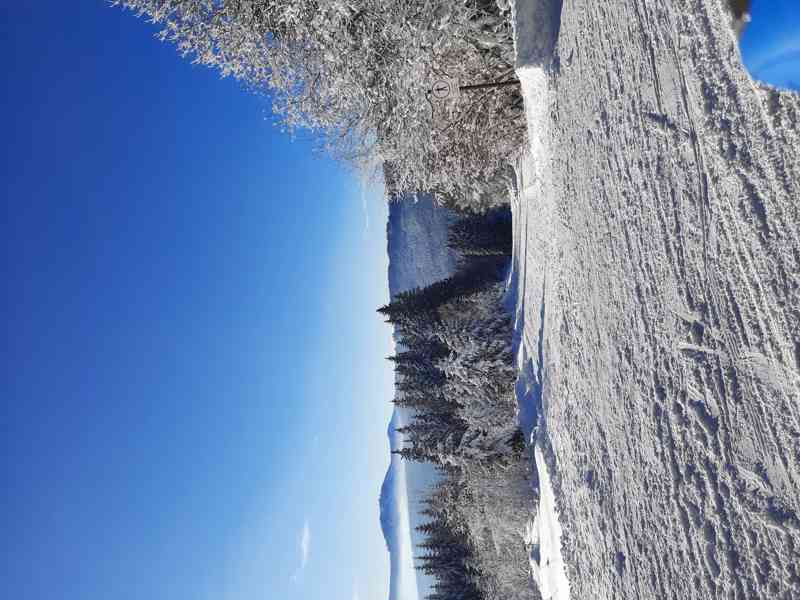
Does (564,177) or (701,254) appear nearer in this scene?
(701,254)

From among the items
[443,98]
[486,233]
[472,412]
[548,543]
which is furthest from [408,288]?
[548,543]

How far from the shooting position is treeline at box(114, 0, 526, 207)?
6.02m

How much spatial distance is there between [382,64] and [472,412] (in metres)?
5.66

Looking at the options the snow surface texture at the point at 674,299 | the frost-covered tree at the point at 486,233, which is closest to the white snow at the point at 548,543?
Result: the snow surface texture at the point at 674,299

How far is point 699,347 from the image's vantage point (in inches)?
109

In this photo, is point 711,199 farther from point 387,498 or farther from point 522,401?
point 387,498

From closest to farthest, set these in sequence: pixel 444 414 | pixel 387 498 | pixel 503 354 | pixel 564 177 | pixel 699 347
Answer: pixel 699 347
pixel 564 177
pixel 503 354
pixel 444 414
pixel 387 498

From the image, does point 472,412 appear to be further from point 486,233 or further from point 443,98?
point 443,98

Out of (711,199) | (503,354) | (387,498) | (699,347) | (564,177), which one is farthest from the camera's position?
(387,498)

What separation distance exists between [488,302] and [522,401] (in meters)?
3.17

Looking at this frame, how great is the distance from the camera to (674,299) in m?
2.91

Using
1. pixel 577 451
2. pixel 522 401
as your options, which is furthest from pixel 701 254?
pixel 522 401

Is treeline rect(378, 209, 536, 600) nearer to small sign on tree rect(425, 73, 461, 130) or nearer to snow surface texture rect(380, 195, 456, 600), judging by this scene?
snow surface texture rect(380, 195, 456, 600)

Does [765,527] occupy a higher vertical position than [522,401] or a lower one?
lower
